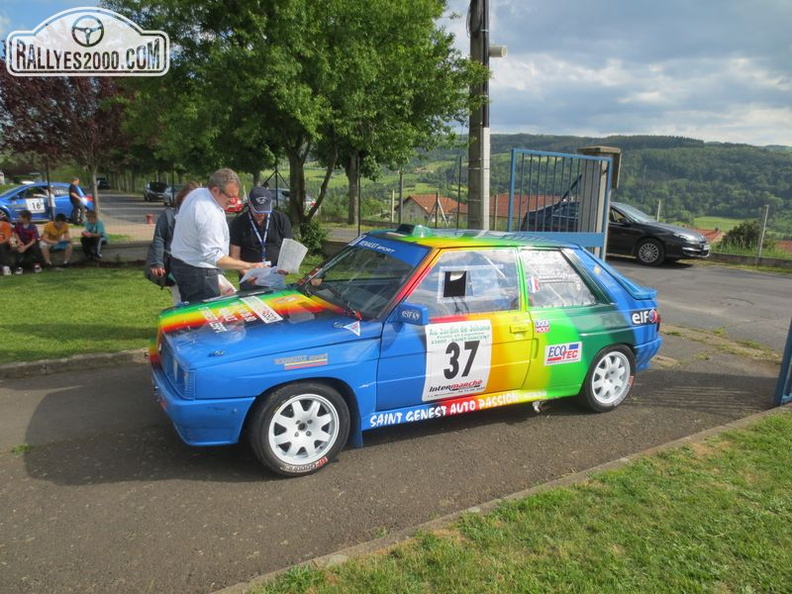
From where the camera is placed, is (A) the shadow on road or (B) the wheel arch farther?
(A) the shadow on road

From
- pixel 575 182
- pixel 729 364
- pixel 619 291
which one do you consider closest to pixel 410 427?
pixel 619 291

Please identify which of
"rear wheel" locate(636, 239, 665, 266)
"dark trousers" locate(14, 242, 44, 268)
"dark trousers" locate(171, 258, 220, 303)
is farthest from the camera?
"rear wheel" locate(636, 239, 665, 266)

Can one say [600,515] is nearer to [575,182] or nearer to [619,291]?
[619,291]

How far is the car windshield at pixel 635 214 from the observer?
51.2 feet

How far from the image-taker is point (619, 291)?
194 inches

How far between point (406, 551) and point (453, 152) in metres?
11.7

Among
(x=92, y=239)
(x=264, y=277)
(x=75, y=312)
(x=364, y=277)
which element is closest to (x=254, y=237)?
(x=264, y=277)

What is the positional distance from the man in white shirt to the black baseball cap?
0.50 m

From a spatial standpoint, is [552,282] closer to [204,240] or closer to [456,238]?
[456,238]

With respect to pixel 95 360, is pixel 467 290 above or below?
above

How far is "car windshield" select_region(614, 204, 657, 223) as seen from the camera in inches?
615

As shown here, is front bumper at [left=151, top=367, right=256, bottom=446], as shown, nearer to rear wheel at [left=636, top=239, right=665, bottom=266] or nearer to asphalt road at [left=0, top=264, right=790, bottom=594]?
asphalt road at [left=0, top=264, right=790, bottom=594]

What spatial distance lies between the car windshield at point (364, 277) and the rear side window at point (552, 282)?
972 mm

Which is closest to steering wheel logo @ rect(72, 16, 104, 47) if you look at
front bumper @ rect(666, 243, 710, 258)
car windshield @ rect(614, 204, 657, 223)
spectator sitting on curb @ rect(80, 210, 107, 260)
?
spectator sitting on curb @ rect(80, 210, 107, 260)
